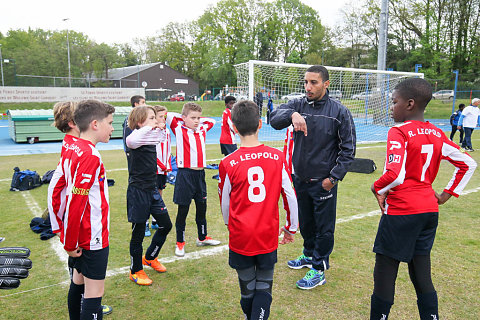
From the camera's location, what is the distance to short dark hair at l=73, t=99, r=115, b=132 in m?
2.42

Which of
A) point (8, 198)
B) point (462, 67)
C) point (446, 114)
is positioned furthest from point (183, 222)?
point (462, 67)

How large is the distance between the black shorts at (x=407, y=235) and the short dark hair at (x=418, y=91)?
0.84 m

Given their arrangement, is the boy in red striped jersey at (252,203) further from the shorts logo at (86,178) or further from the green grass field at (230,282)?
the shorts logo at (86,178)

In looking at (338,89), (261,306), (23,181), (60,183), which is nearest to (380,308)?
(261,306)

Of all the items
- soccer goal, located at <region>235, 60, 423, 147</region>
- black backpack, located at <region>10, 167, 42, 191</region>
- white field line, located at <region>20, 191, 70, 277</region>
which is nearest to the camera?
white field line, located at <region>20, 191, 70, 277</region>

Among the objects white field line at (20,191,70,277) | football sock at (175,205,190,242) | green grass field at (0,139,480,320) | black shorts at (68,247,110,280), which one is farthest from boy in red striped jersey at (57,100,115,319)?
football sock at (175,205,190,242)

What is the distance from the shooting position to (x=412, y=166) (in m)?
2.39

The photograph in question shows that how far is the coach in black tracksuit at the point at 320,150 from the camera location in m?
3.46

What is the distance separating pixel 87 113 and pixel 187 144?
223cm

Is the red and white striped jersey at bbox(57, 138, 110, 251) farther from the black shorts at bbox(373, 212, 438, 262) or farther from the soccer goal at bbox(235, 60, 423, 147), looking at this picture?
the soccer goal at bbox(235, 60, 423, 147)

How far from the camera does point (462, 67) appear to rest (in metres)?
40.8

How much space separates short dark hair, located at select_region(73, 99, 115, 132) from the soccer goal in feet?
20.8

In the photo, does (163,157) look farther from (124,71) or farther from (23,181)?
(124,71)

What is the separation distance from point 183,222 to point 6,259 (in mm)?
2386
